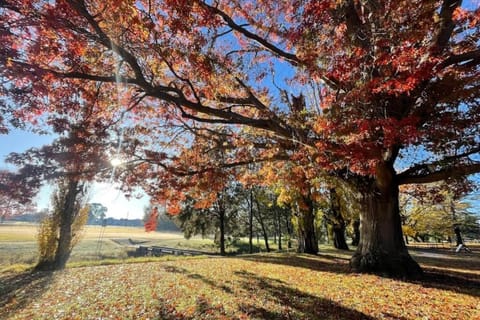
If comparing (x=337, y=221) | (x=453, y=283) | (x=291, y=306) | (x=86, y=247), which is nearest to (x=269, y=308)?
(x=291, y=306)

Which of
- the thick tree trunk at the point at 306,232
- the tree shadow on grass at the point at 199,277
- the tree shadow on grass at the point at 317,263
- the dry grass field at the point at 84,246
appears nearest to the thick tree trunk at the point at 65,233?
the dry grass field at the point at 84,246

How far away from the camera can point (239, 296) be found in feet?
17.0

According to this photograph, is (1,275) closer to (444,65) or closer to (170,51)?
(170,51)

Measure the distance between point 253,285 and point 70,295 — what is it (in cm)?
433

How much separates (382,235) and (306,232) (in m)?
7.49

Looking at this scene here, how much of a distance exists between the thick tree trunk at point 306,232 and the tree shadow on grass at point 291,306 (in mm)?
8938

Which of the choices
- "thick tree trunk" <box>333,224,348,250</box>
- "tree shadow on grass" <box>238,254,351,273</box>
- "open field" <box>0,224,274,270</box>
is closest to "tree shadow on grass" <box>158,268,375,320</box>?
"tree shadow on grass" <box>238,254,351,273</box>

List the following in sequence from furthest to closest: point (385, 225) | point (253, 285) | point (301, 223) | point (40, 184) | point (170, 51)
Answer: point (301, 223) < point (385, 225) < point (40, 184) < point (253, 285) < point (170, 51)

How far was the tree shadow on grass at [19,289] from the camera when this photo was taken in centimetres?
522

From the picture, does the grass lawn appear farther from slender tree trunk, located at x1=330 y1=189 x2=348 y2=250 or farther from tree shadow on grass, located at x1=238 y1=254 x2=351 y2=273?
slender tree trunk, located at x1=330 y1=189 x2=348 y2=250

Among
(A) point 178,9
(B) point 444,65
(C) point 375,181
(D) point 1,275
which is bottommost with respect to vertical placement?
(D) point 1,275

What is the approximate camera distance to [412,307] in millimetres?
4391

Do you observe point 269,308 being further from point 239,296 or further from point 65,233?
point 65,233

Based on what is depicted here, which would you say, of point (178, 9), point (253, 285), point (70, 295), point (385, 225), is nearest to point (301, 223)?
point (385, 225)
